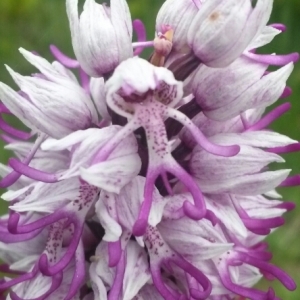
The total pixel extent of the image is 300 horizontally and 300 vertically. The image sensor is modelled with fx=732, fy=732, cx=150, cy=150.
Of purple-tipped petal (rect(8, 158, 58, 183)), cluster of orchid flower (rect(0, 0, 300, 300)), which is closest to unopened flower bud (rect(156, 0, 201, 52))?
cluster of orchid flower (rect(0, 0, 300, 300))

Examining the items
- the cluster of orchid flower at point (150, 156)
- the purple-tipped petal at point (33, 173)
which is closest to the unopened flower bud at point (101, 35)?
the cluster of orchid flower at point (150, 156)

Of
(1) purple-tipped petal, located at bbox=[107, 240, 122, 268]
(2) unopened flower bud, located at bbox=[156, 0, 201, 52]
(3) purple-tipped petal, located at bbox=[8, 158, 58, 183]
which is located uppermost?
(2) unopened flower bud, located at bbox=[156, 0, 201, 52]

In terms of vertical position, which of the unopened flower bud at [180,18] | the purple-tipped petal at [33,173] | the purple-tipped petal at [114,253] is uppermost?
the unopened flower bud at [180,18]

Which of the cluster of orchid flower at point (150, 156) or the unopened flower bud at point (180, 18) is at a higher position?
the unopened flower bud at point (180, 18)

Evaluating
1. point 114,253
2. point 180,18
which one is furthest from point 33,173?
point 180,18

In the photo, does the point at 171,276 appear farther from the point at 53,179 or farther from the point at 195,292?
the point at 53,179

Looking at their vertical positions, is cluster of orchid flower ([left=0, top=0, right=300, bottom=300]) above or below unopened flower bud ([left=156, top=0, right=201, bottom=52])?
below

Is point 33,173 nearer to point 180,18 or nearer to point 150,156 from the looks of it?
point 150,156

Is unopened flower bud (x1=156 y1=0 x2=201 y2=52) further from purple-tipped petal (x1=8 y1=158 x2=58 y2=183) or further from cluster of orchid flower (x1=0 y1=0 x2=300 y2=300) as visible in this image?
purple-tipped petal (x1=8 y1=158 x2=58 y2=183)

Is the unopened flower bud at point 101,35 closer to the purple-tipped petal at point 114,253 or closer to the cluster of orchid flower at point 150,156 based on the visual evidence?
the cluster of orchid flower at point 150,156
